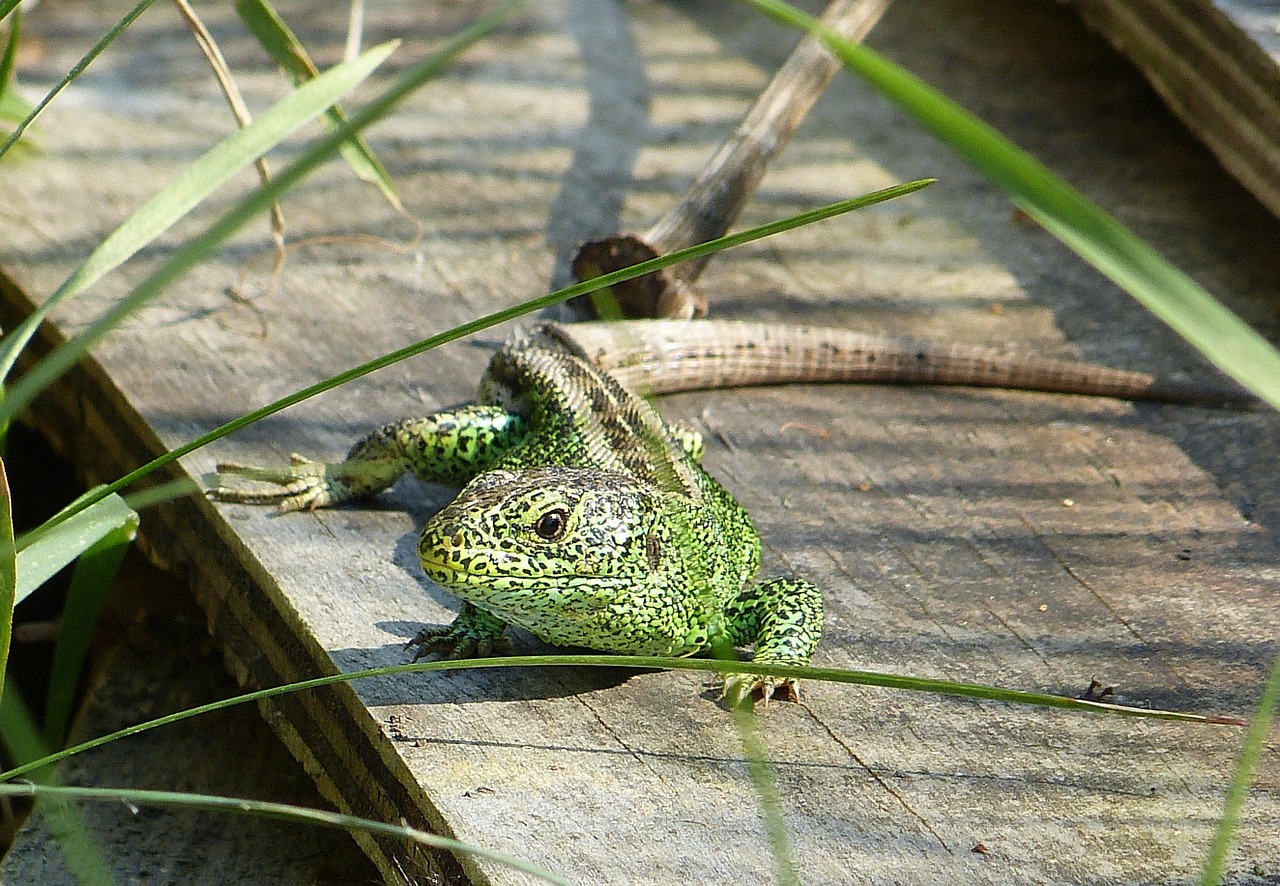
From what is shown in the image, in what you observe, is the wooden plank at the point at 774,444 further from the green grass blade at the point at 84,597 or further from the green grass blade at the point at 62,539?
the green grass blade at the point at 62,539

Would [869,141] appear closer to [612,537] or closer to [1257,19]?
[1257,19]

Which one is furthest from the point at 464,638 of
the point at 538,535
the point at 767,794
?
the point at 767,794

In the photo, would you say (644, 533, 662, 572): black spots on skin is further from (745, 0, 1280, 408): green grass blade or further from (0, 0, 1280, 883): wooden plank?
(745, 0, 1280, 408): green grass blade

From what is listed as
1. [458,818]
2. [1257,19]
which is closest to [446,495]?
[458,818]

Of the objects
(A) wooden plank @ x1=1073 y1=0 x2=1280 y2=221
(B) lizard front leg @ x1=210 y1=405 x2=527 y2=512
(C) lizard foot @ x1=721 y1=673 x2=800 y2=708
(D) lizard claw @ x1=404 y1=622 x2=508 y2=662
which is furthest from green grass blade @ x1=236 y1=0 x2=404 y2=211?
(A) wooden plank @ x1=1073 y1=0 x2=1280 y2=221

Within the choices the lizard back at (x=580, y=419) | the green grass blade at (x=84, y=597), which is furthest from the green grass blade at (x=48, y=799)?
the lizard back at (x=580, y=419)
